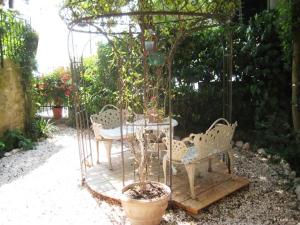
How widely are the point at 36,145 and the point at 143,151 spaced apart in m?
3.91

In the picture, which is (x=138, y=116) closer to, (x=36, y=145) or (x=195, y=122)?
(x=195, y=122)

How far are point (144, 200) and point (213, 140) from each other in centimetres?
127

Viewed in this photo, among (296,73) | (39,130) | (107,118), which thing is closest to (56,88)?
(39,130)

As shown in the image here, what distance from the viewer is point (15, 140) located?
6418mm

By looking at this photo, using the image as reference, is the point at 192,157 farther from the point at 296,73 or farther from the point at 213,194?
the point at 296,73

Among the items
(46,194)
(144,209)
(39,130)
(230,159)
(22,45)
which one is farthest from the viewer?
(39,130)

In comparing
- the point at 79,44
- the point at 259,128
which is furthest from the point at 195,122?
the point at 79,44

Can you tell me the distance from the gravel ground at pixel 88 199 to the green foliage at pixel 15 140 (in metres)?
A: 0.61

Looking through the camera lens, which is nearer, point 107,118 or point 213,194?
point 213,194

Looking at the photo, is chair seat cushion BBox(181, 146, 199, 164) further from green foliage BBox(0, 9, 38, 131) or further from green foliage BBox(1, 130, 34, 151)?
green foliage BBox(0, 9, 38, 131)

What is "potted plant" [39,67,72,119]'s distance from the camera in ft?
29.0

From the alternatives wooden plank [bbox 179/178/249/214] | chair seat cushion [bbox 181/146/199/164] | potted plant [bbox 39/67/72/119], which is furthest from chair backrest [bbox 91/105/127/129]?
potted plant [bbox 39/67/72/119]

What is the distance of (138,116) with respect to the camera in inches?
212

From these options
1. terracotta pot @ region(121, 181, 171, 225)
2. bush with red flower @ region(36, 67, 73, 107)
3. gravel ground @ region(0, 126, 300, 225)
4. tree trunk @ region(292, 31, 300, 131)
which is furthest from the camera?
bush with red flower @ region(36, 67, 73, 107)
